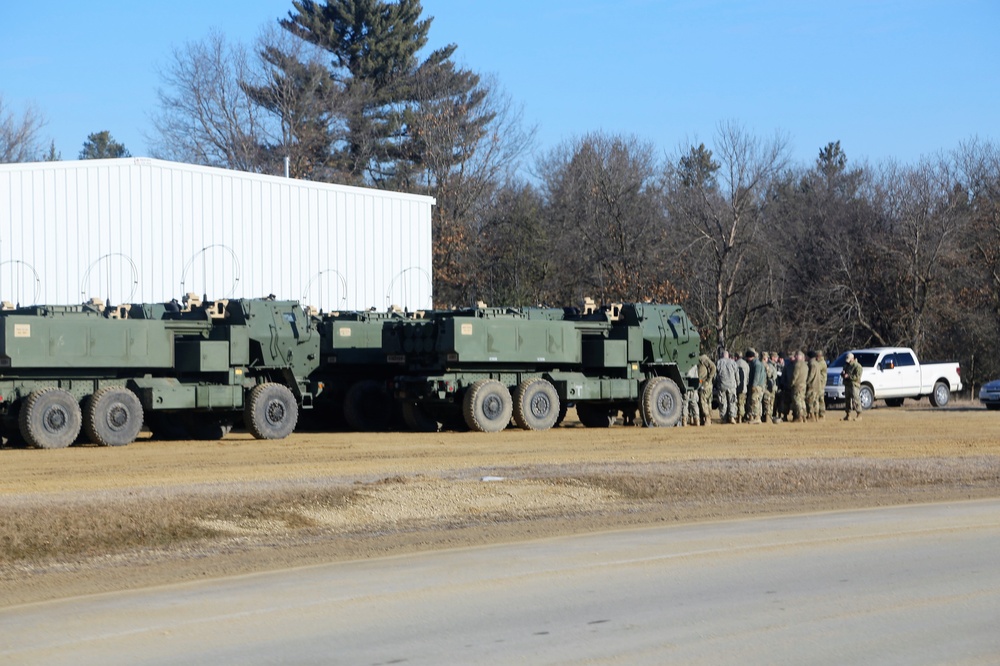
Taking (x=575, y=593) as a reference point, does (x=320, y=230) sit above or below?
above

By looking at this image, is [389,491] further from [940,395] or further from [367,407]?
[940,395]

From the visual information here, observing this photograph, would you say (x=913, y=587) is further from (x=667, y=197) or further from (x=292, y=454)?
(x=667, y=197)

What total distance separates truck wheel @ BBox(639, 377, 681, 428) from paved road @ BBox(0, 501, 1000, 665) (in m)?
16.7

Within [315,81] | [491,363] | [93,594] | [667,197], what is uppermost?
[315,81]

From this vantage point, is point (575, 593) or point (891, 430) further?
point (891, 430)

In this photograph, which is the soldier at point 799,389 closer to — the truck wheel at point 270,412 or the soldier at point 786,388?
the soldier at point 786,388

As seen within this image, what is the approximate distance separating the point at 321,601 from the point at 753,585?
307cm

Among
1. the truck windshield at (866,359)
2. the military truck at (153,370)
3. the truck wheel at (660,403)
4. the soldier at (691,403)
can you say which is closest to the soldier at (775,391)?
the soldier at (691,403)

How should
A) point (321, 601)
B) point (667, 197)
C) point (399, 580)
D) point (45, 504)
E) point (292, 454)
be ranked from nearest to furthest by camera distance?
point (321, 601) < point (399, 580) < point (45, 504) < point (292, 454) < point (667, 197)

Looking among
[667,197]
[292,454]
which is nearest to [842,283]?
[667,197]

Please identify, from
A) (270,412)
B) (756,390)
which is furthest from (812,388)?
(270,412)

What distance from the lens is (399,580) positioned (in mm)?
10062

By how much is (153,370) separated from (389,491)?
10.6 meters

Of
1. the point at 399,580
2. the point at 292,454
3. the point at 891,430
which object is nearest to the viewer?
the point at 399,580
